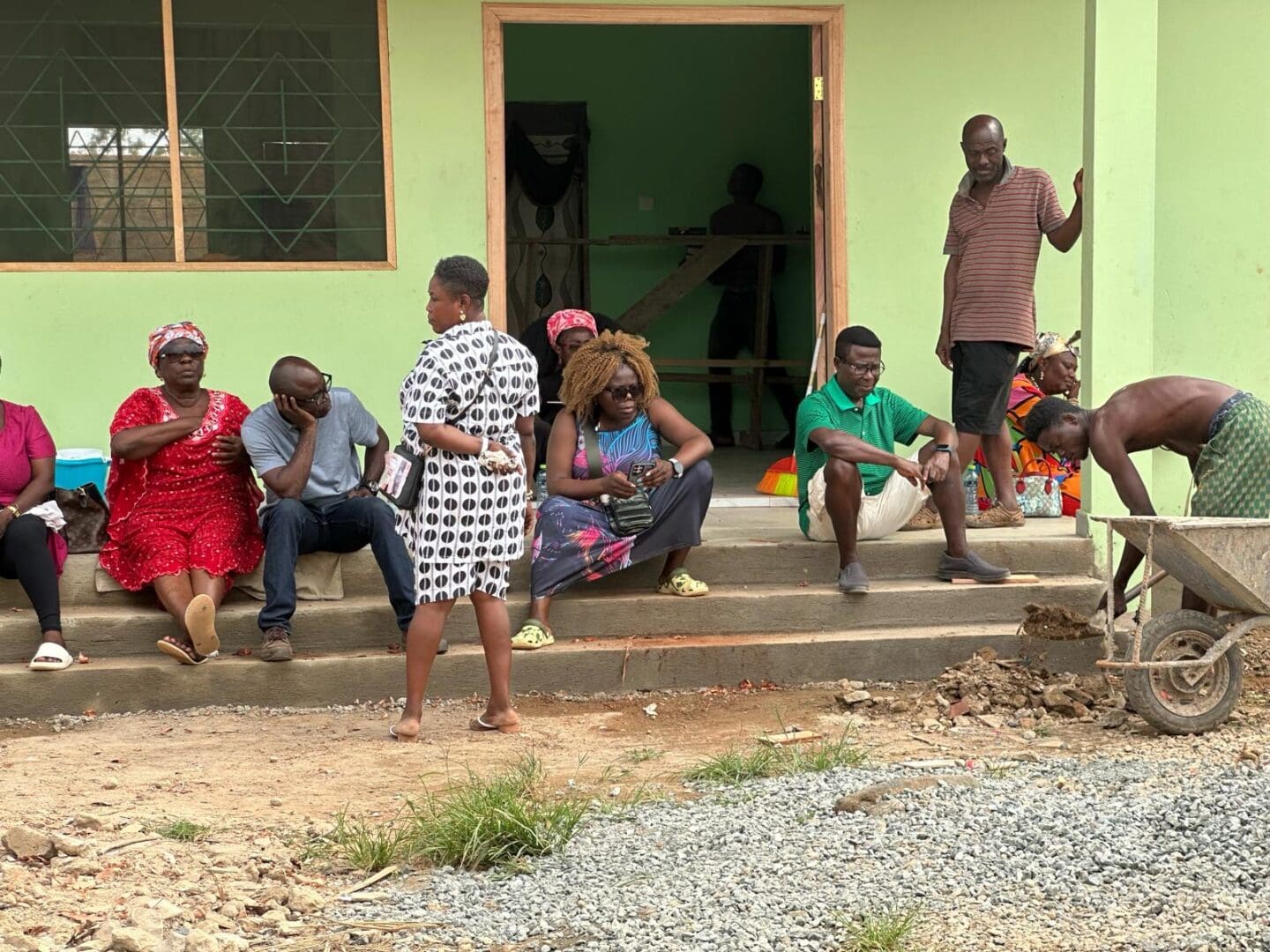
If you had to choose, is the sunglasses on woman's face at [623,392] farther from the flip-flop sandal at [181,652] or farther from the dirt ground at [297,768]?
the flip-flop sandal at [181,652]

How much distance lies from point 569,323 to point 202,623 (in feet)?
8.18

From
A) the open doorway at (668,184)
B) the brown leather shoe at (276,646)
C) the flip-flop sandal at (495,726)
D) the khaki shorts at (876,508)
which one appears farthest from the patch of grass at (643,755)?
the open doorway at (668,184)

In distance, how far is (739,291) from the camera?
39.4 feet

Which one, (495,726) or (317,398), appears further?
(317,398)

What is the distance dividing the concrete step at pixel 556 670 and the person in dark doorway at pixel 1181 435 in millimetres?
1027

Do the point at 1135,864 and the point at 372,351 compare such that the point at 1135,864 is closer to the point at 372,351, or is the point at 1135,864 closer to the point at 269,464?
the point at 269,464

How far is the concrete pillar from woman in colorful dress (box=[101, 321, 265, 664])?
3.89m

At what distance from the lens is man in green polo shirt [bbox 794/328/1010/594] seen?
6.71 meters

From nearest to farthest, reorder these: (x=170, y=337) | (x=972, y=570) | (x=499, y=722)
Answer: (x=499, y=722) < (x=170, y=337) < (x=972, y=570)

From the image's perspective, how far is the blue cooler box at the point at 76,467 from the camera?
734 centimetres

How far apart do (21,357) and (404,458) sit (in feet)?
10.6

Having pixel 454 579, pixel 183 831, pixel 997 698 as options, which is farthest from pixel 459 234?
pixel 183 831

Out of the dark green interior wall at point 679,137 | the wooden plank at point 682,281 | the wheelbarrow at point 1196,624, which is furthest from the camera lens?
the dark green interior wall at point 679,137

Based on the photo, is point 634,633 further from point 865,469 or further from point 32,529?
point 32,529
